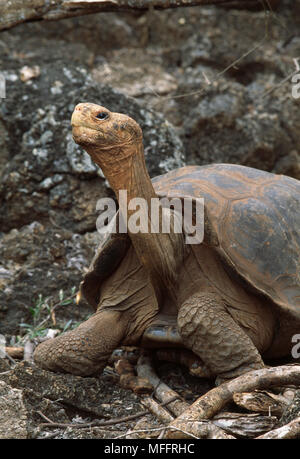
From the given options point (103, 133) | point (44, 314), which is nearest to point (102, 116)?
point (103, 133)

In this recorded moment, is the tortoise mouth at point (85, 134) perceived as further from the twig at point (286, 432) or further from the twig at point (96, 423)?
the twig at point (286, 432)

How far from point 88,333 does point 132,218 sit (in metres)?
0.69

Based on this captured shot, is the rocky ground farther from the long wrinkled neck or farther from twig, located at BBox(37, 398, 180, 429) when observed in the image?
the long wrinkled neck

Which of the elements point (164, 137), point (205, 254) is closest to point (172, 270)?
point (205, 254)

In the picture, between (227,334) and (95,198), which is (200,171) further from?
(95,198)

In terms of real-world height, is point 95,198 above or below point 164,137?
below

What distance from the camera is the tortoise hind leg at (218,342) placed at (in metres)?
3.22

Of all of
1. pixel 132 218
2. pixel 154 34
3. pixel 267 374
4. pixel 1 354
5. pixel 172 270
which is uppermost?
pixel 154 34

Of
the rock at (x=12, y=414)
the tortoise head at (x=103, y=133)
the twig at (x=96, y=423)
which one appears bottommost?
the twig at (x=96, y=423)

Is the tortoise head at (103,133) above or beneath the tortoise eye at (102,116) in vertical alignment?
beneath

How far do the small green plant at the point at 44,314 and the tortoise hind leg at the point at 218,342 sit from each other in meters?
1.24

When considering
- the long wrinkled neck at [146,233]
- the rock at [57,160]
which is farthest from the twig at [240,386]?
the rock at [57,160]

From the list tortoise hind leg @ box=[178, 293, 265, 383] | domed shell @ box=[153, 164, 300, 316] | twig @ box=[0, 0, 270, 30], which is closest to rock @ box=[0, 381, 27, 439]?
tortoise hind leg @ box=[178, 293, 265, 383]

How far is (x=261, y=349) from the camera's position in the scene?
3.63 meters
